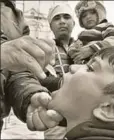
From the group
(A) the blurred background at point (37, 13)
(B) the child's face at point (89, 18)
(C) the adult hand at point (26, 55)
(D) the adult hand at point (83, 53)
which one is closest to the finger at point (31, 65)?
(C) the adult hand at point (26, 55)

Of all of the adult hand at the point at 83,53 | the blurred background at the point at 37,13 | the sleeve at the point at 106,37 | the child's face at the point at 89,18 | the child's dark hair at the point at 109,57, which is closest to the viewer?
the child's dark hair at the point at 109,57

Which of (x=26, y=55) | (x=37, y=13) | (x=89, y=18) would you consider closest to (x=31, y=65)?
(x=26, y=55)

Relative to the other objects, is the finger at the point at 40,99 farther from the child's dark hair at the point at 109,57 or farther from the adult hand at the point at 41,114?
the child's dark hair at the point at 109,57

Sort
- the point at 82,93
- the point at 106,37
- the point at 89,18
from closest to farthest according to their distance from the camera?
1. the point at 82,93
2. the point at 106,37
3. the point at 89,18

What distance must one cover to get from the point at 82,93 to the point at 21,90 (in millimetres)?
139

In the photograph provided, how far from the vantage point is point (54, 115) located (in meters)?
0.64

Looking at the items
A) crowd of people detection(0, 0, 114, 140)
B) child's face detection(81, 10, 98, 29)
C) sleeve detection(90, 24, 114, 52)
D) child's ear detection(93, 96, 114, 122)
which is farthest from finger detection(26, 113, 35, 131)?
child's face detection(81, 10, 98, 29)

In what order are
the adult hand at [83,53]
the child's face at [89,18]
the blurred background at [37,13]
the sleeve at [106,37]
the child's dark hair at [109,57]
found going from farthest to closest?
the blurred background at [37,13]
the child's face at [89,18]
the adult hand at [83,53]
the sleeve at [106,37]
the child's dark hair at [109,57]

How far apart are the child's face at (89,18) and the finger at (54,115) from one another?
0.59 metres

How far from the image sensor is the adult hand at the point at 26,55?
0.65 meters

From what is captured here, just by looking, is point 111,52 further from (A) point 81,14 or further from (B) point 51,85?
(A) point 81,14

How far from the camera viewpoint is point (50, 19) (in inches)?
49.9

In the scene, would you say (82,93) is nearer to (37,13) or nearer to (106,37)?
(106,37)

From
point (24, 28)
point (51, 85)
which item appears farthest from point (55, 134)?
point (24, 28)
